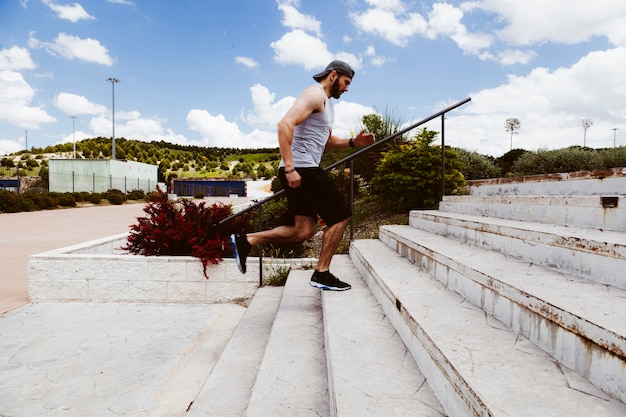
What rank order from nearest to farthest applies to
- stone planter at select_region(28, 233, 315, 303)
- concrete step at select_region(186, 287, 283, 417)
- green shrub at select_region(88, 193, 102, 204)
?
concrete step at select_region(186, 287, 283, 417), stone planter at select_region(28, 233, 315, 303), green shrub at select_region(88, 193, 102, 204)

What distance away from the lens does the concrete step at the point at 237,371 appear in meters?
1.83

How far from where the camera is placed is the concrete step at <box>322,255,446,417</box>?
136 centimetres

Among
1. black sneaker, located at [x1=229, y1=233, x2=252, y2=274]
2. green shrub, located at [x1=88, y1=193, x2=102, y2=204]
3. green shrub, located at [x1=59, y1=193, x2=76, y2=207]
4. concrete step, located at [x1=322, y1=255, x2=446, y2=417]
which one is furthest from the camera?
green shrub, located at [x1=88, y1=193, x2=102, y2=204]

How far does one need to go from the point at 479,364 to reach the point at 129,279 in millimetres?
3517

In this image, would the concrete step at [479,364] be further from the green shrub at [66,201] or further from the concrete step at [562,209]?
the green shrub at [66,201]

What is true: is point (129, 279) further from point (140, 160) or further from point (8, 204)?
point (140, 160)

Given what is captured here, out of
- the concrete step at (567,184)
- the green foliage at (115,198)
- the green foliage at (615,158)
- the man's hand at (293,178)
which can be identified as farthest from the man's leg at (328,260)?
the green foliage at (115,198)

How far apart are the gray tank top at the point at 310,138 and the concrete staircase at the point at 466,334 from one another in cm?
93

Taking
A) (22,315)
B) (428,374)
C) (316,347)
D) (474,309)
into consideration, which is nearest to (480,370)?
(428,374)

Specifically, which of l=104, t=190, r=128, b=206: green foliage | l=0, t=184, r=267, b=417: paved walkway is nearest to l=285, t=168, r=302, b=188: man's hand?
l=0, t=184, r=267, b=417: paved walkway

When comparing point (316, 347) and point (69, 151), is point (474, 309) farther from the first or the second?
point (69, 151)

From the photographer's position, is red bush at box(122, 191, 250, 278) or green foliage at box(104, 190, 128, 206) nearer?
red bush at box(122, 191, 250, 278)

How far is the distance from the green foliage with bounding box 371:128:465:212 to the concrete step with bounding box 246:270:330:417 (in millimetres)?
3828

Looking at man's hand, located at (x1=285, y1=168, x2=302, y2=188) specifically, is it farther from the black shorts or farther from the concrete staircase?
the concrete staircase
